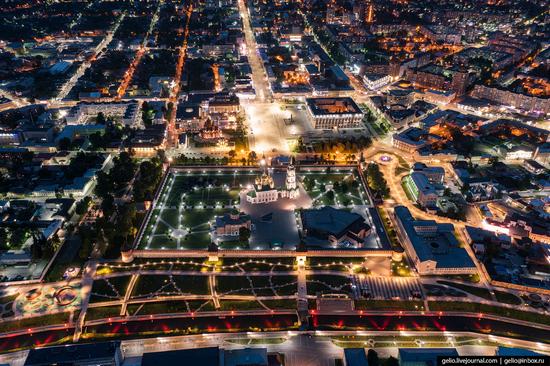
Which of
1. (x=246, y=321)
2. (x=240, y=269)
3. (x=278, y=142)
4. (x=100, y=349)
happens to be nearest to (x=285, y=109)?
(x=278, y=142)

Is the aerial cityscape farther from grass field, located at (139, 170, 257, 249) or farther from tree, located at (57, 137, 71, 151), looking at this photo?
tree, located at (57, 137, 71, 151)

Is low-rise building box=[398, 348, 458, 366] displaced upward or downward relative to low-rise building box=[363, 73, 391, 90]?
downward

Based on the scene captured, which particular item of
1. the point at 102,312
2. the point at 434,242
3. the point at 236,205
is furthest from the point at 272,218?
the point at 102,312

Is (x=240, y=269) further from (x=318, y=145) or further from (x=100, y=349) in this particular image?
(x=318, y=145)

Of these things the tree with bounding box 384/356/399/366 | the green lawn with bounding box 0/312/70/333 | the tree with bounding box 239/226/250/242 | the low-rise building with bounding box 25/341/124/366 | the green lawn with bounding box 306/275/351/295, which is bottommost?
the tree with bounding box 384/356/399/366

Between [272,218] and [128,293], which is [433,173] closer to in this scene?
[272,218]

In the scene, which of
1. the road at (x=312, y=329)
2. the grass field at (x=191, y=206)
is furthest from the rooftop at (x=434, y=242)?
the grass field at (x=191, y=206)

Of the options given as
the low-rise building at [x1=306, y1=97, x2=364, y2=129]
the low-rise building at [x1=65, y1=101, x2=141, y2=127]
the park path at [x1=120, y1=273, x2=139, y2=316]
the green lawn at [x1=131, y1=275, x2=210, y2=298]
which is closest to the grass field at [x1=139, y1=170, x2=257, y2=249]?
the park path at [x1=120, y1=273, x2=139, y2=316]

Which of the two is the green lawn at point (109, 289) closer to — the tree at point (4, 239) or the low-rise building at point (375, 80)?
the tree at point (4, 239)
